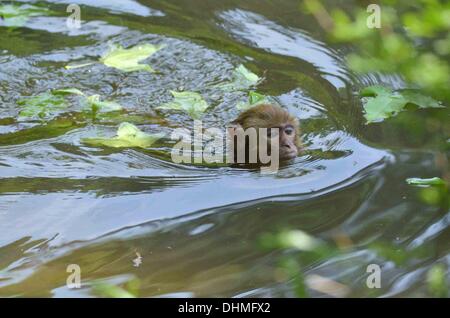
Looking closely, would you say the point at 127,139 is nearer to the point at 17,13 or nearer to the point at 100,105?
the point at 100,105

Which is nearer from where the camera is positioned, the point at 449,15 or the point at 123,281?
the point at 449,15

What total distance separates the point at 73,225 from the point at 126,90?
8.59ft

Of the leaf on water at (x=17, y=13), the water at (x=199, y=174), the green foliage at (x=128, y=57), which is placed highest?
the leaf on water at (x=17, y=13)

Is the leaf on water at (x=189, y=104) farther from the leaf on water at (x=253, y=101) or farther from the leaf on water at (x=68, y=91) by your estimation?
the leaf on water at (x=68, y=91)

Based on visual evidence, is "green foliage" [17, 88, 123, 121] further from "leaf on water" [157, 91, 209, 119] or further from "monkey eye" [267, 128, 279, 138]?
"monkey eye" [267, 128, 279, 138]

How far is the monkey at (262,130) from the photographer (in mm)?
6276

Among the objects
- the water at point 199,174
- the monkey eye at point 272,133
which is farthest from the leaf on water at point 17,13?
the monkey eye at point 272,133

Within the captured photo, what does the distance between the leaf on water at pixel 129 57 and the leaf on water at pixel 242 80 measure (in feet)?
2.53

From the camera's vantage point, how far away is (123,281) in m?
4.22

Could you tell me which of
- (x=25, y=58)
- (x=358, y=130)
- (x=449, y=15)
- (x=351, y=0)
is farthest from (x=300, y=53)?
(x=449, y=15)

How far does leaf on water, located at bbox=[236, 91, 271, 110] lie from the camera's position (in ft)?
23.4

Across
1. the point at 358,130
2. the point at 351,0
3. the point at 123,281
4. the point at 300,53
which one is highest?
the point at 351,0

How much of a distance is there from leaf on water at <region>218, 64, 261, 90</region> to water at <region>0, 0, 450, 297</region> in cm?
9

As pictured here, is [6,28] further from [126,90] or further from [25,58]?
[126,90]
